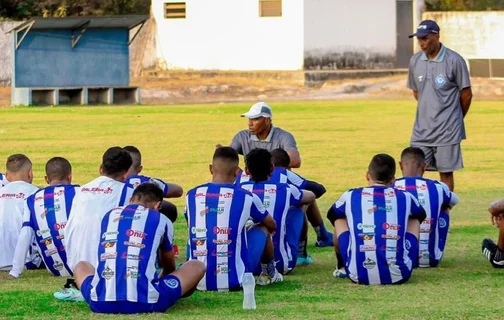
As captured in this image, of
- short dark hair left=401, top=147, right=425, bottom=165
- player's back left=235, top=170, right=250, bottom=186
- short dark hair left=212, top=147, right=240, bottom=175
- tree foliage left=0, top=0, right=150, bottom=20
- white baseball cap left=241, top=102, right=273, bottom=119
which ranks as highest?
tree foliage left=0, top=0, right=150, bottom=20

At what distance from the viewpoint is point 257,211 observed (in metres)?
8.27

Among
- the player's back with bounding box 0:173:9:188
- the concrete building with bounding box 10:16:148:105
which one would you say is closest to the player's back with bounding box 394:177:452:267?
the player's back with bounding box 0:173:9:188

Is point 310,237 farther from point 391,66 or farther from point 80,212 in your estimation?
point 391,66

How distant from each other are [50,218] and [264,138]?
8.99ft

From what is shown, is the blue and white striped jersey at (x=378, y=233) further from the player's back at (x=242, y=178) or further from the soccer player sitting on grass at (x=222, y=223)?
the player's back at (x=242, y=178)

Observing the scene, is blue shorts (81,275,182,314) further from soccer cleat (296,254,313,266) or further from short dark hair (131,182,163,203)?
soccer cleat (296,254,313,266)

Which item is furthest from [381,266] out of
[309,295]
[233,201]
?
[233,201]

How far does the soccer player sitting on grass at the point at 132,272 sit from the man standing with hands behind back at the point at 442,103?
511cm

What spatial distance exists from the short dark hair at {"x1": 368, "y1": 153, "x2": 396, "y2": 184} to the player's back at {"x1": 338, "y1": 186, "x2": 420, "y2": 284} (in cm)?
9

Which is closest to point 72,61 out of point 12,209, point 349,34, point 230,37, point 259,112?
point 230,37

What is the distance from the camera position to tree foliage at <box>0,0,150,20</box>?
48219 millimetres

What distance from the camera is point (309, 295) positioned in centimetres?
814

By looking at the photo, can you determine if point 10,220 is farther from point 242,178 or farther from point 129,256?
point 129,256

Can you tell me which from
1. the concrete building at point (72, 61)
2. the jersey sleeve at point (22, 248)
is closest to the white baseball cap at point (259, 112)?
the jersey sleeve at point (22, 248)
